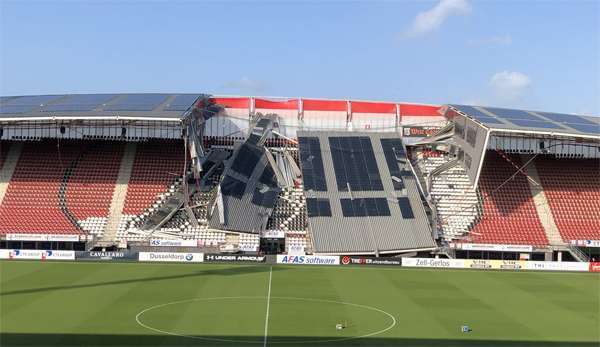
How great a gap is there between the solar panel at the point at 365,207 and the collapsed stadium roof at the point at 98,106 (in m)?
15.9

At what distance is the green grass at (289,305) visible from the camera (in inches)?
1135

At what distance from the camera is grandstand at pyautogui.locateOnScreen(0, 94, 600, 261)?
5762 cm

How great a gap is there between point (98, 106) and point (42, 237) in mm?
12175

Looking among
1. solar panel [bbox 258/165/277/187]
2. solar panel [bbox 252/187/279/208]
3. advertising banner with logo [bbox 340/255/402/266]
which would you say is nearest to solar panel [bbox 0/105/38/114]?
solar panel [bbox 252/187/279/208]

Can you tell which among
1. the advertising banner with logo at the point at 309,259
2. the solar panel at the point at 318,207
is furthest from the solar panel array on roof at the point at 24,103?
the advertising banner with logo at the point at 309,259

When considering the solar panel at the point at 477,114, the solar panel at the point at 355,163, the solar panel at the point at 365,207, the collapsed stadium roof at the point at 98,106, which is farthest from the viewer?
the solar panel at the point at 355,163

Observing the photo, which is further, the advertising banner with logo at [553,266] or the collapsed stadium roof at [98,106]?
the collapsed stadium roof at [98,106]

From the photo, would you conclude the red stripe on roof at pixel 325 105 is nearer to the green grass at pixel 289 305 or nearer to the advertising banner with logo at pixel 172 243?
the advertising banner with logo at pixel 172 243

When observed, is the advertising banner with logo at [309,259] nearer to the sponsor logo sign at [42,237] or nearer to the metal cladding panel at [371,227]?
the metal cladding panel at [371,227]

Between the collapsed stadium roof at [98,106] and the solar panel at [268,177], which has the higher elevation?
the collapsed stadium roof at [98,106]

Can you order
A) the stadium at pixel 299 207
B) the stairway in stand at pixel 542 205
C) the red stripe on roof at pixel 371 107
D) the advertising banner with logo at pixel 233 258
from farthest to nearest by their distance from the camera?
the red stripe on roof at pixel 371 107 < the stairway in stand at pixel 542 205 < the advertising banner with logo at pixel 233 258 < the stadium at pixel 299 207

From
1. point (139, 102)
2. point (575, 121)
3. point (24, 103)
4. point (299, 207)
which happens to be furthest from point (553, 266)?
point (24, 103)

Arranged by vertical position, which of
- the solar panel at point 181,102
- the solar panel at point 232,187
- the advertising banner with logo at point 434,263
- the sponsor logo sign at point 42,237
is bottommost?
the advertising banner with logo at point 434,263

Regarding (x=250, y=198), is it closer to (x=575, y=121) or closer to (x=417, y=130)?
(x=417, y=130)
